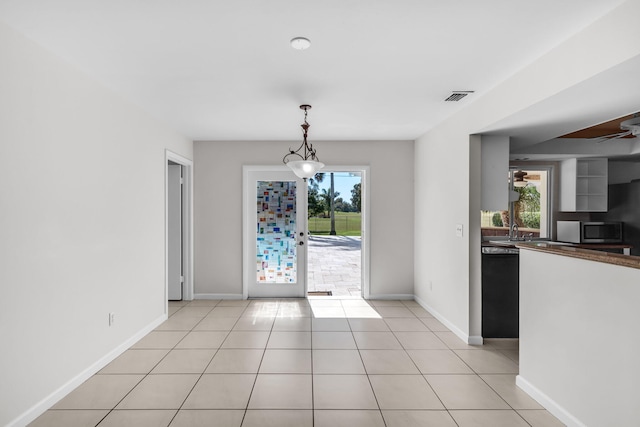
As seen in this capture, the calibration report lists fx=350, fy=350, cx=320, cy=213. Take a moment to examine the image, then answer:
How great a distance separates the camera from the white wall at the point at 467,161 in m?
1.95

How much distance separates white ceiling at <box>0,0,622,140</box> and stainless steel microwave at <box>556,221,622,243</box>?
10.1 feet

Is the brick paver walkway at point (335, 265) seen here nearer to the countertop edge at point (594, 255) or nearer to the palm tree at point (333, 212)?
the palm tree at point (333, 212)

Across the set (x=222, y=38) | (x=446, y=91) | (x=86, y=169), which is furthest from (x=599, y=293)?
(x=86, y=169)

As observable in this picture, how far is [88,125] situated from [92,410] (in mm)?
2108

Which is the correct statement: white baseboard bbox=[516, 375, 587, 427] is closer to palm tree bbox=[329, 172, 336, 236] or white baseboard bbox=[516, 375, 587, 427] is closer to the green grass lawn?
palm tree bbox=[329, 172, 336, 236]

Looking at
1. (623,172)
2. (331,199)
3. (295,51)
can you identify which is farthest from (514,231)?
(331,199)

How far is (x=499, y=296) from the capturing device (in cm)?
363

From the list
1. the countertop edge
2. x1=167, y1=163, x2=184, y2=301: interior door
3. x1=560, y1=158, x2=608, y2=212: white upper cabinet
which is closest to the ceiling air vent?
the countertop edge

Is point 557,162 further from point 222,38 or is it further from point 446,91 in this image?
point 222,38

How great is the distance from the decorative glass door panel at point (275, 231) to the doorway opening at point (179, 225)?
3.29ft

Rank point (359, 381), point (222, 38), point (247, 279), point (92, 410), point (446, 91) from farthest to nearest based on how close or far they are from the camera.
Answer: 1. point (247, 279)
2. point (446, 91)
3. point (359, 381)
4. point (92, 410)
5. point (222, 38)

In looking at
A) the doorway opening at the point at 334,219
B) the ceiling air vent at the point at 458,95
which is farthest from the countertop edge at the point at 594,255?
the doorway opening at the point at 334,219

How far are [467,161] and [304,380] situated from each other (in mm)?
2590

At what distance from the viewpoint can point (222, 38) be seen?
2203mm
